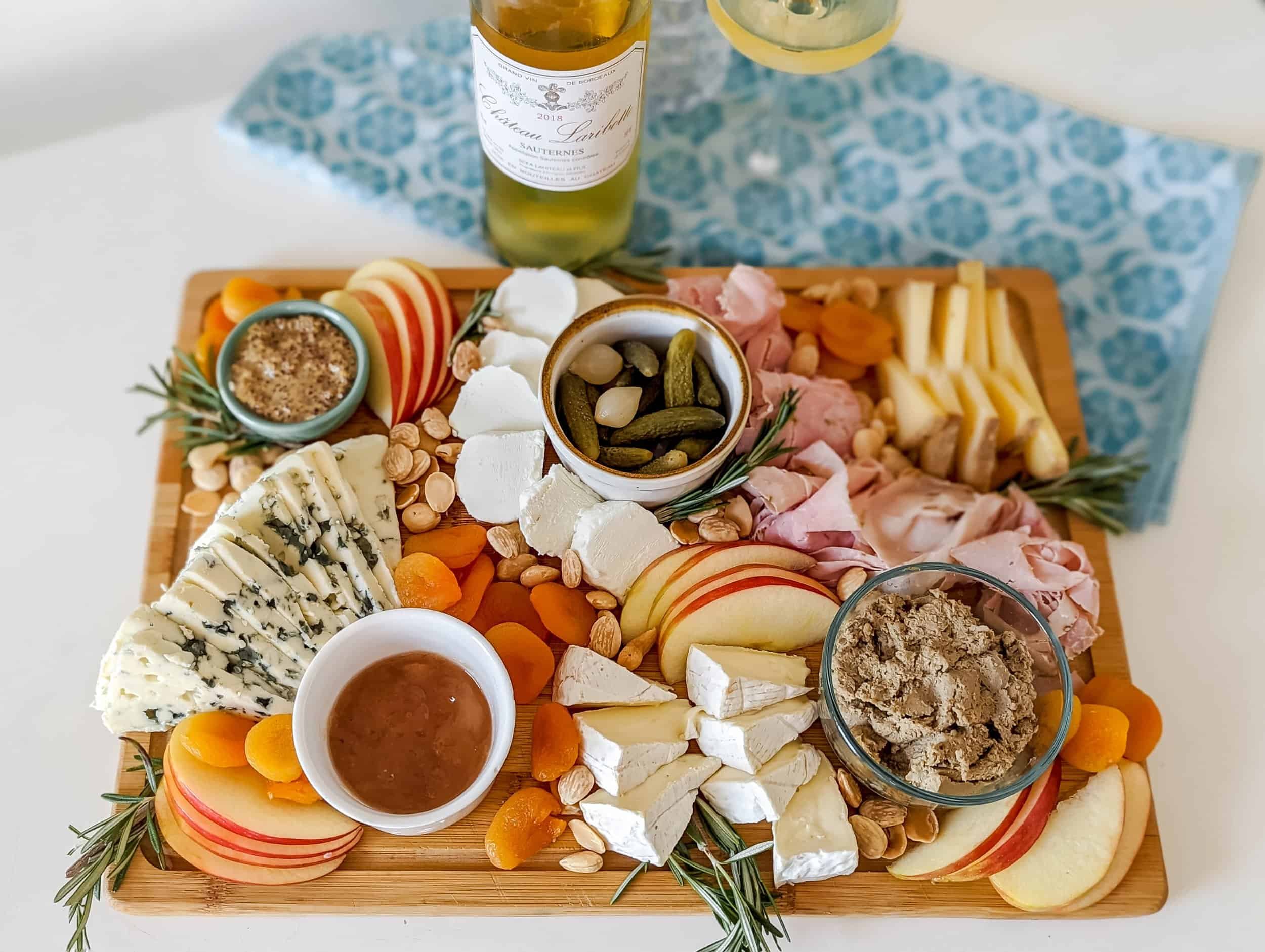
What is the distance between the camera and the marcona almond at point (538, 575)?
1235 mm

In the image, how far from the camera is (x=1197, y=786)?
1.30 metres

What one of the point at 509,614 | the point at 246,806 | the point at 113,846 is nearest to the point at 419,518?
the point at 509,614

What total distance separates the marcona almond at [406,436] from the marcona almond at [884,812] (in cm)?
69

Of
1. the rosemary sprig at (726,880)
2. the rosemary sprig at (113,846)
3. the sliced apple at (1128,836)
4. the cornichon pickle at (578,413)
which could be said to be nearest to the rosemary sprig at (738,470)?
the cornichon pickle at (578,413)

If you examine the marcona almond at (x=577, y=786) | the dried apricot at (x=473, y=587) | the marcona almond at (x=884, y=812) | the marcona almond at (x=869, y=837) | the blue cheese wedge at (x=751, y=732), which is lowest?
the marcona almond at (x=869, y=837)

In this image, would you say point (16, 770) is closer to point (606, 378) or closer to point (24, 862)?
point (24, 862)

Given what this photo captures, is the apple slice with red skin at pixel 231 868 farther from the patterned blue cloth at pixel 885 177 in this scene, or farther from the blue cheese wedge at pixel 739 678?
the patterned blue cloth at pixel 885 177

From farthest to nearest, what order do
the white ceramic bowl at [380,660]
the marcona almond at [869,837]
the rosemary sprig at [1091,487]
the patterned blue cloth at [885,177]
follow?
the patterned blue cloth at [885,177] → the rosemary sprig at [1091,487] → the marcona almond at [869,837] → the white ceramic bowl at [380,660]

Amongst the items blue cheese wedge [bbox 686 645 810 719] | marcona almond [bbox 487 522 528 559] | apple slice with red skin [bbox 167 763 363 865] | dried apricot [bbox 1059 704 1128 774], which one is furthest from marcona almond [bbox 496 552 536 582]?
dried apricot [bbox 1059 704 1128 774]

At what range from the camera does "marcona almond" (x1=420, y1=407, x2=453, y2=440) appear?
1318 millimetres

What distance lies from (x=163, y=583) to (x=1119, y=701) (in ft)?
3.84

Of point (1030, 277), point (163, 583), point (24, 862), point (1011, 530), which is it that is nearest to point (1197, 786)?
point (1011, 530)

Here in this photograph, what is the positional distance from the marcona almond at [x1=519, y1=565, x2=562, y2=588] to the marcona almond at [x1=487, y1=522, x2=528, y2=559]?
0.09 ft

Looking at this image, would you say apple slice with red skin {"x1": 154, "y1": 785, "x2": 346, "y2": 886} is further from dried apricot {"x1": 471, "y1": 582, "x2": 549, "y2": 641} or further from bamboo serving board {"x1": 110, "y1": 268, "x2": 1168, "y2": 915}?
dried apricot {"x1": 471, "y1": 582, "x2": 549, "y2": 641}
